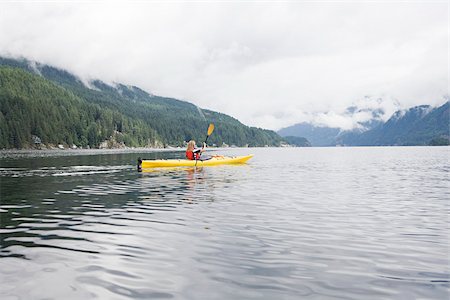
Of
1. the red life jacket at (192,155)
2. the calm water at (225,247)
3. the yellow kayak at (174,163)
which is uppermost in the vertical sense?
the red life jacket at (192,155)

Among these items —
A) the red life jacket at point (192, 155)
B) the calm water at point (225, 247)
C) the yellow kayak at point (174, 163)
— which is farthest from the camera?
the red life jacket at point (192, 155)

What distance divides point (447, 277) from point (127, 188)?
24588mm

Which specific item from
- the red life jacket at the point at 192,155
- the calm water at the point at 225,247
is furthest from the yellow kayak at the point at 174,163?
the calm water at the point at 225,247

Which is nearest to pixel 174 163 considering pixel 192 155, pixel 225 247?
pixel 192 155

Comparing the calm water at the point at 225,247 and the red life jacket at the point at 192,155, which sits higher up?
the red life jacket at the point at 192,155

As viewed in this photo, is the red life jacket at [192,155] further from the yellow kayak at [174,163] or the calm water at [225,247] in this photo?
the calm water at [225,247]

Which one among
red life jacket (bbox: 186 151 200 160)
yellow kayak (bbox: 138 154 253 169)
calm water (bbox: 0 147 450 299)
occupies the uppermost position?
red life jacket (bbox: 186 151 200 160)

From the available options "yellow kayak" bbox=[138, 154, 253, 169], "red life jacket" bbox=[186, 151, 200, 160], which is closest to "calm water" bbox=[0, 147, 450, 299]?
"yellow kayak" bbox=[138, 154, 253, 169]

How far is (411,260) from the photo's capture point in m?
11.9

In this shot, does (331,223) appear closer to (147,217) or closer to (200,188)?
(147,217)

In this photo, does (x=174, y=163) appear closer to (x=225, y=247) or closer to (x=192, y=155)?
(x=192, y=155)

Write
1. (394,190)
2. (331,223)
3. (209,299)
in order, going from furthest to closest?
(394,190)
(331,223)
(209,299)

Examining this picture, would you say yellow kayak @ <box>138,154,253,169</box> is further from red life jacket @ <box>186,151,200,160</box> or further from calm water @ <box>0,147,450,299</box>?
calm water @ <box>0,147,450,299</box>

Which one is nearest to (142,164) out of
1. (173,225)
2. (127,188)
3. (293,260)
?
(127,188)
